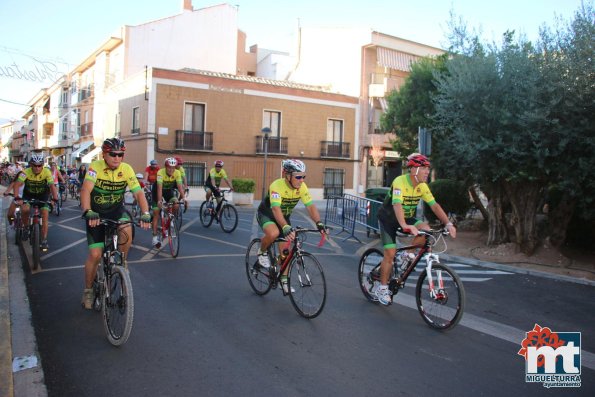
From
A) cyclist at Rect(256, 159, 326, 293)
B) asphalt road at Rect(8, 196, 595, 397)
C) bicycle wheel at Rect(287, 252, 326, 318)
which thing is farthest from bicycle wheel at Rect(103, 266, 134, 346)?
bicycle wheel at Rect(287, 252, 326, 318)

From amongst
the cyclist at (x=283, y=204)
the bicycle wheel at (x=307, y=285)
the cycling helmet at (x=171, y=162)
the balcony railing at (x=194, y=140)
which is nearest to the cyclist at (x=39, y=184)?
the cycling helmet at (x=171, y=162)

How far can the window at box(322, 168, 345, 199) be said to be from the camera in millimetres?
31234

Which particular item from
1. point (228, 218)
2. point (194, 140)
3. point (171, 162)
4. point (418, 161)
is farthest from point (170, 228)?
point (194, 140)

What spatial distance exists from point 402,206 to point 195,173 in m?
22.3

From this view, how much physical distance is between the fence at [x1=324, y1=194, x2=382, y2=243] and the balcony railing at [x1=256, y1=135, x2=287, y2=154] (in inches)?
624

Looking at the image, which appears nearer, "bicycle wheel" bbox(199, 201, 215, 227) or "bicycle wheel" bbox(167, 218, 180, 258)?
"bicycle wheel" bbox(167, 218, 180, 258)

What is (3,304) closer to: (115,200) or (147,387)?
(115,200)

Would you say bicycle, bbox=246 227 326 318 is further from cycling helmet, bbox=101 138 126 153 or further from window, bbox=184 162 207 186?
window, bbox=184 162 207 186

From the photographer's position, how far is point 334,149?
31.6 m

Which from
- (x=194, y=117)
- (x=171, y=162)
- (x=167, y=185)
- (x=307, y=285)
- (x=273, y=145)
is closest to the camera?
(x=307, y=285)

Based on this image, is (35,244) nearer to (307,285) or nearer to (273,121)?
(307,285)

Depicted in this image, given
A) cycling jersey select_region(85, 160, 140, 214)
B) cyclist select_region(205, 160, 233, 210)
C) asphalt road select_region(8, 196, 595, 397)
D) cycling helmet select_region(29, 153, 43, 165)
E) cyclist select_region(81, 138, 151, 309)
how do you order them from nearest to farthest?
1. asphalt road select_region(8, 196, 595, 397)
2. cyclist select_region(81, 138, 151, 309)
3. cycling jersey select_region(85, 160, 140, 214)
4. cycling helmet select_region(29, 153, 43, 165)
5. cyclist select_region(205, 160, 233, 210)

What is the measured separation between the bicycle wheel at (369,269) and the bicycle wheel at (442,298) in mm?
Answer: 837

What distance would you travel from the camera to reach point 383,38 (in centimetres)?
3141
